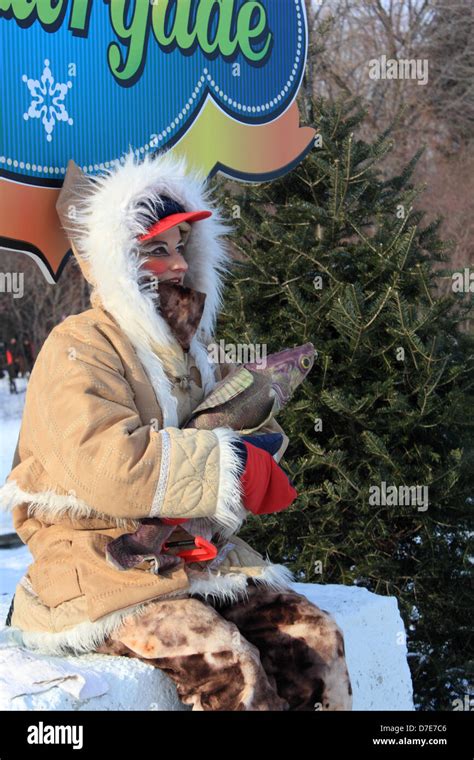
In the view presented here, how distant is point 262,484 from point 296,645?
1.64ft

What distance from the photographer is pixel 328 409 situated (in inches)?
159

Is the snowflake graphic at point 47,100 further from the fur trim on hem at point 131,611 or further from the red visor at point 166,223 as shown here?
the fur trim on hem at point 131,611

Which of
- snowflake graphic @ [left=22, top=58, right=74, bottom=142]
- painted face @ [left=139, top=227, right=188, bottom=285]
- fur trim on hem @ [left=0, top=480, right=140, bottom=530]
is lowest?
fur trim on hem @ [left=0, top=480, right=140, bottom=530]

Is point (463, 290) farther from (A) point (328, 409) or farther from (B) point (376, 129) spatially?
(B) point (376, 129)

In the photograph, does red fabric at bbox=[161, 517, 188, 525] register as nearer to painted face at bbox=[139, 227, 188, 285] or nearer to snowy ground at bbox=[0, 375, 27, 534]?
painted face at bbox=[139, 227, 188, 285]

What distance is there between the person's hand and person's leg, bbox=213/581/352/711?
34 centimetres

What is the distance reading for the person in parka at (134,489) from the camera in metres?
2.28

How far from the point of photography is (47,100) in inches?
119

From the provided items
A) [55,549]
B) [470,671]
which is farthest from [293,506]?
[55,549]

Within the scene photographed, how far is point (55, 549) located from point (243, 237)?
2.25 meters

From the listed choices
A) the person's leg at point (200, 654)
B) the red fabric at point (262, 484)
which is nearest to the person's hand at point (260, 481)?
the red fabric at point (262, 484)

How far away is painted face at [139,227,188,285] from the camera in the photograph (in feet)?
8.49
